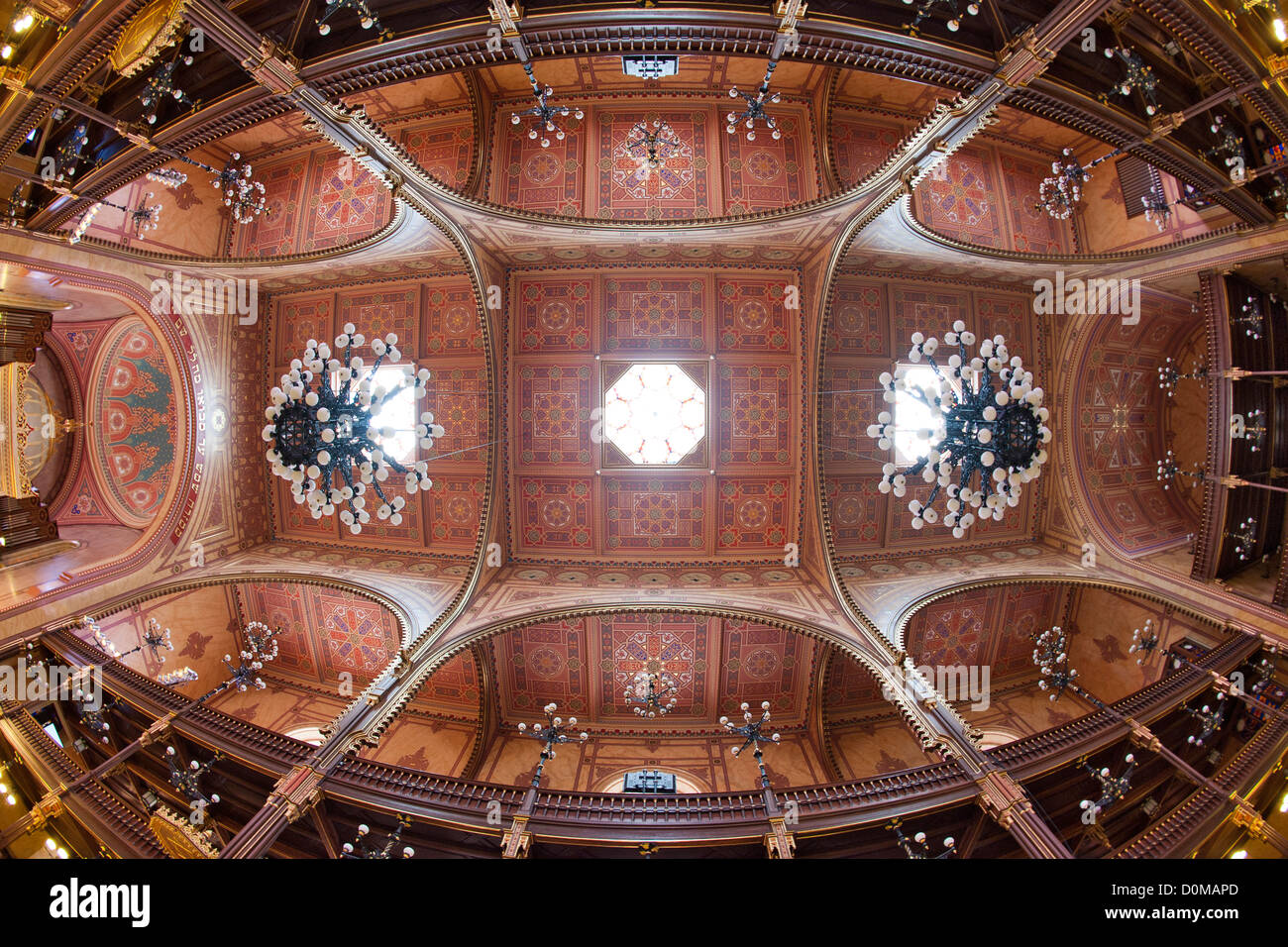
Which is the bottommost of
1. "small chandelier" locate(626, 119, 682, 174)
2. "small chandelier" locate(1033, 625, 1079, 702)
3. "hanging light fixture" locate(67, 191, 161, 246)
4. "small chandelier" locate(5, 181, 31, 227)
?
"small chandelier" locate(1033, 625, 1079, 702)

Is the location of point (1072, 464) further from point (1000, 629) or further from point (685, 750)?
point (685, 750)

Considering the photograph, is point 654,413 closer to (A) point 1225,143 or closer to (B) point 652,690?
(B) point 652,690

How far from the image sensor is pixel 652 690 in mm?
12414

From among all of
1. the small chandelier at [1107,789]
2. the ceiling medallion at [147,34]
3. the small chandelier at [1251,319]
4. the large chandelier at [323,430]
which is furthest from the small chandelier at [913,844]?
the ceiling medallion at [147,34]

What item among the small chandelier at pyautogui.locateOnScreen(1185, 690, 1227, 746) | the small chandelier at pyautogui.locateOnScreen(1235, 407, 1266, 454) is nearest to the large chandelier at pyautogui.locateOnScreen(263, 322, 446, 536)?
the small chandelier at pyautogui.locateOnScreen(1185, 690, 1227, 746)

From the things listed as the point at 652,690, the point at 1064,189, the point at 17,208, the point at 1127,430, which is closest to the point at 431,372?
the point at 17,208

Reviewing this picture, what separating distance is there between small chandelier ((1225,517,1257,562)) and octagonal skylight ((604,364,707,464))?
409 inches

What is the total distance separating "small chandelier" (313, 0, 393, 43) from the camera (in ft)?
20.7

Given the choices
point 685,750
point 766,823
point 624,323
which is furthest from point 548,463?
point 766,823

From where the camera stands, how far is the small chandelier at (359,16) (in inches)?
248

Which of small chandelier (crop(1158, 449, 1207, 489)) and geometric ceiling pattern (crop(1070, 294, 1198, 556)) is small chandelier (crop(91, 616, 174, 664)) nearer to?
geometric ceiling pattern (crop(1070, 294, 1198, 556))

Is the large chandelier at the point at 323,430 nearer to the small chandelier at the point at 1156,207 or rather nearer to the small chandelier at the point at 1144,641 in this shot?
the small chandelier at the point at 1156,207

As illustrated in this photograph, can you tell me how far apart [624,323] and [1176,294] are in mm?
11769
